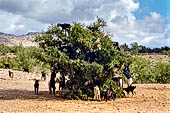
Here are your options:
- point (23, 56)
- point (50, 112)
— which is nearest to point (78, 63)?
point (50, 112)

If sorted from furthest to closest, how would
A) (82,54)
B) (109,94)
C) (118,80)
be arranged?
1. (118,80)
2. (82,54)
3. (109,94)

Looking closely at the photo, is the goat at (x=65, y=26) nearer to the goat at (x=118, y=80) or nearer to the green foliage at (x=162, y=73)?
the goat at (x=118, y=80)

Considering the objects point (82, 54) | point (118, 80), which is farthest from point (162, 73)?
point (82, 54)

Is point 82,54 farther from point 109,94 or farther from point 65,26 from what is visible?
point 109,94

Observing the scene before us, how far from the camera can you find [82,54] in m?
22.7

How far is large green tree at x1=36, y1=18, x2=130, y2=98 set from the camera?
21.0 metres

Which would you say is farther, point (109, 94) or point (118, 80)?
point (118, 80)

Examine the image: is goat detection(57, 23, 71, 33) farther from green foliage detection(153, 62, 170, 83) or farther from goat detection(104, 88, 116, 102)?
green foliage detection(153, 62, 170, 83)

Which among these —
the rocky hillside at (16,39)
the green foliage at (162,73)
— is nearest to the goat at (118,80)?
the green foliage at (162,73)

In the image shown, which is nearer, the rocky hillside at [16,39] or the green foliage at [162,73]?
the green foliage at [162,73]

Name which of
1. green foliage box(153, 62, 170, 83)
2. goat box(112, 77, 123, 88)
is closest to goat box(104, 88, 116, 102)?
goat box(112, 77, 123, 88)

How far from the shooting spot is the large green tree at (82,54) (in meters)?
21.0

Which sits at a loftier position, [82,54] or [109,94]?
[82,54]

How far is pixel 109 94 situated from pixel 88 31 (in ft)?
15.2
